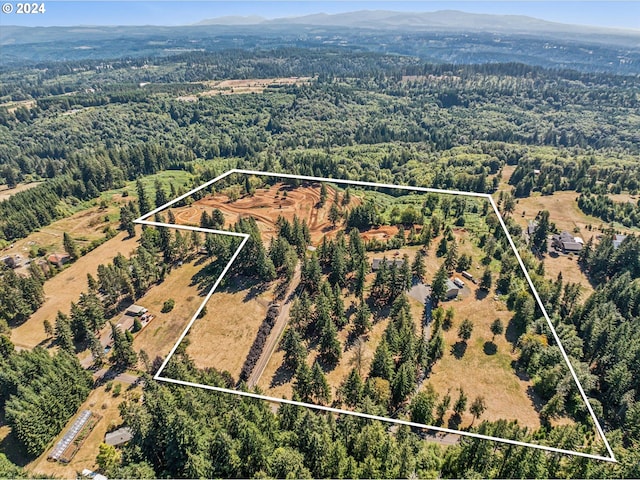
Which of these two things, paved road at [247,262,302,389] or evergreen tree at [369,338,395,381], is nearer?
paved road at [247,262,302,389]

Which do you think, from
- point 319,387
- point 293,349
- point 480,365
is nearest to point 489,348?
point 480,365

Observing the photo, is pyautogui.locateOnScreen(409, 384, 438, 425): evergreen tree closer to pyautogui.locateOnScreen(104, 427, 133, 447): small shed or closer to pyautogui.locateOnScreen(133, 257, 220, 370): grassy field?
pyautogui.locateOnScreen(133, 257, 220, 370): grassy field

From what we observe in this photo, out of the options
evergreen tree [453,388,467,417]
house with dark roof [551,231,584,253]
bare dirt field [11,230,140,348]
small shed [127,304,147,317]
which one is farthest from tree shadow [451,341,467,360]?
house with dark roof [551,231,584,253]

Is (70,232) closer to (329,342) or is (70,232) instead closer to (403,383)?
(329,342)

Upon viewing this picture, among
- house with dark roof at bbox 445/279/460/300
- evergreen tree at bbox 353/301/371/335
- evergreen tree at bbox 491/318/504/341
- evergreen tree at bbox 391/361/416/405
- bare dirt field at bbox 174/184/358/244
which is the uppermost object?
bare dirt field at bbox 174/184/358/244

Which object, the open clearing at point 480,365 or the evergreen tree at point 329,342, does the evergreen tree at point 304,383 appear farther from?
the open clearing at point 480,365

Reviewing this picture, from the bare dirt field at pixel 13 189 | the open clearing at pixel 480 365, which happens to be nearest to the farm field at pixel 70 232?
the bare dirt field at pixel 13 189

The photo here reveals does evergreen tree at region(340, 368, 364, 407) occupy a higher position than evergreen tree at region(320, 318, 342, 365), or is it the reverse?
evergreen tree at region(320, 318, 342, 365)
